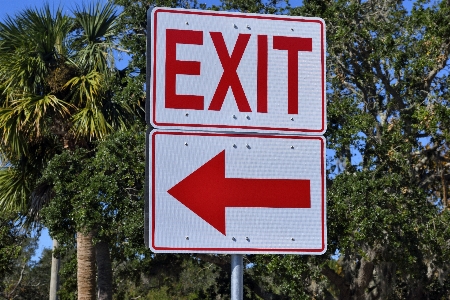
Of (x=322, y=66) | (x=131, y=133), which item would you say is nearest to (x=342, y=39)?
(x=131, y=133)

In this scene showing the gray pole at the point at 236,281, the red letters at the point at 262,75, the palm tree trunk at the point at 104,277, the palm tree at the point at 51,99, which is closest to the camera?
the gray pole at the point at 236,281

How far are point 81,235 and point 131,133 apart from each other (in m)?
2.28

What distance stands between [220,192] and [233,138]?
0.20 metres

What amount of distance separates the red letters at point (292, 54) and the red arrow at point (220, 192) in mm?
287

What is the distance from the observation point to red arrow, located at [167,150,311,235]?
9.00 feet

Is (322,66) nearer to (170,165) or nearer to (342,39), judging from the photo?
(170,165)

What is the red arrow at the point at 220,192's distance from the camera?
274 centimetres

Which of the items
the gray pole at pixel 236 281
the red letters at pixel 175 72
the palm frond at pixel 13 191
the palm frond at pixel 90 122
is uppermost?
the palm frond at pixel 90 122

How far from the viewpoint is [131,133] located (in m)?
14.1

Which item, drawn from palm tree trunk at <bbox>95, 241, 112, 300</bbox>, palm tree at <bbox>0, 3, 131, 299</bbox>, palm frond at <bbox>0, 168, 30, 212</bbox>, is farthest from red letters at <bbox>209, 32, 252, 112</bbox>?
palm tree trunk at <bbox>95, 241, 112, 300</bbox>

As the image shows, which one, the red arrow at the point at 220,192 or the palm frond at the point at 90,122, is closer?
the red arrow at the point at 220,192

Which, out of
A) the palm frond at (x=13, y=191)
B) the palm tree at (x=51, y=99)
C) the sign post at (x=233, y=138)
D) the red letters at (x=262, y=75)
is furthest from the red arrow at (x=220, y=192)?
the palm frond at (x=13, y=191)

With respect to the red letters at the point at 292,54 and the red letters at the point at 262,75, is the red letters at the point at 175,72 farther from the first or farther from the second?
the red letters at the point at 292,54

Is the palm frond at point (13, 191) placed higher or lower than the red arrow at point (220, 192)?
higher
